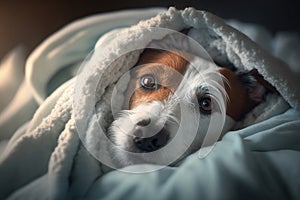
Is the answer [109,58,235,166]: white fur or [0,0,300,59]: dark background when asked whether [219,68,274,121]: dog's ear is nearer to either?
[109,58,235,166]: white fur

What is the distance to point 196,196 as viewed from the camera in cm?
67

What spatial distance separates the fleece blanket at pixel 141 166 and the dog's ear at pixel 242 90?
2 centimetres

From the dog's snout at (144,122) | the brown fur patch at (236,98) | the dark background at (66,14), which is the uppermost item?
the dark background at (66,14)

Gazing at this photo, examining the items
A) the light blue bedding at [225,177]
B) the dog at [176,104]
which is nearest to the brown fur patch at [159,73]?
the dog at [176,104]

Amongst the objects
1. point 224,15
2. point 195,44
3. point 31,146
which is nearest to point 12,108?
point 31,146

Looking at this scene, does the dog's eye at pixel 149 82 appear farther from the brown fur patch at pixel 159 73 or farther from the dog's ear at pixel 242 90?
the dog's ear at pixel 242 90

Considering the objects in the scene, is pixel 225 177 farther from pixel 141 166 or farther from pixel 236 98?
pixel 236 98

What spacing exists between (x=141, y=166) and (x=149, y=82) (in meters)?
0.19

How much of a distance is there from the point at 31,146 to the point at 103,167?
0.13 meters

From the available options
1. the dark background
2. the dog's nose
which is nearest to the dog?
the dog's nose

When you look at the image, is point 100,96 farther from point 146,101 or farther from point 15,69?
point 15,69

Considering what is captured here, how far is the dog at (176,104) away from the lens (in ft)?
2.64

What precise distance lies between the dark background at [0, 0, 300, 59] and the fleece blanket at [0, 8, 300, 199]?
0.13 ft

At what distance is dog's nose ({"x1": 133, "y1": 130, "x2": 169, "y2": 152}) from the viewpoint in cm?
79
